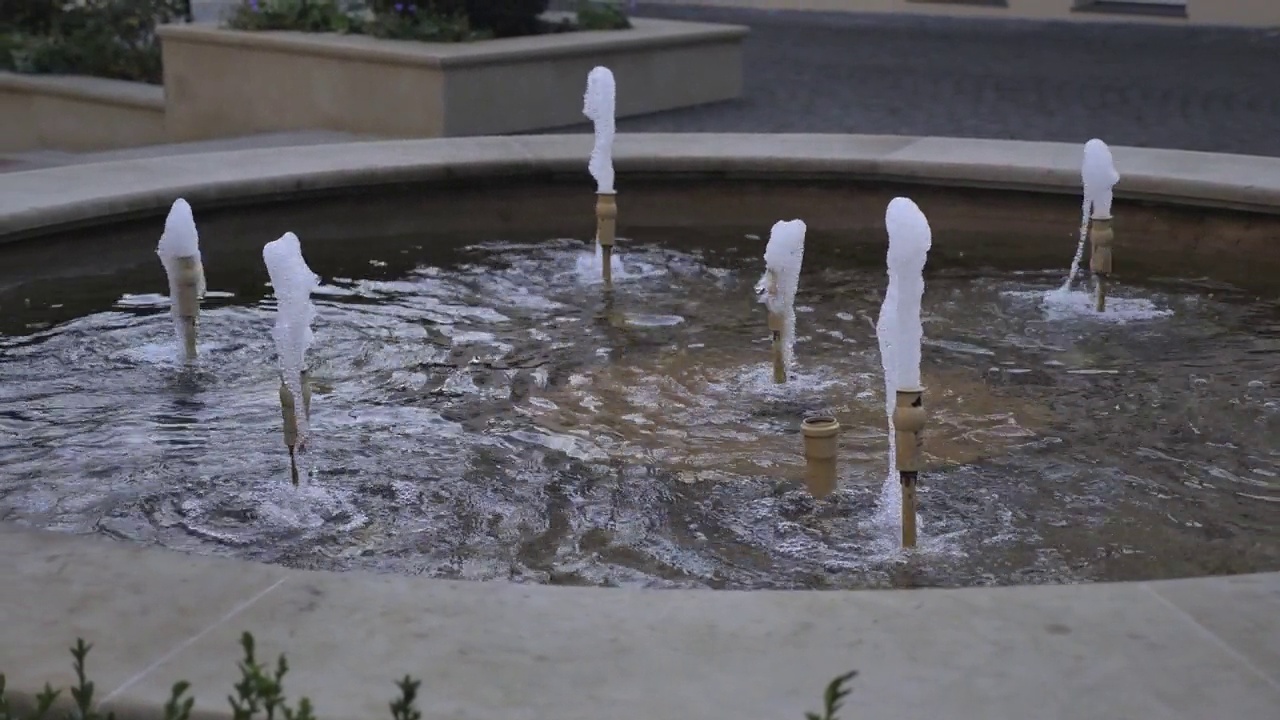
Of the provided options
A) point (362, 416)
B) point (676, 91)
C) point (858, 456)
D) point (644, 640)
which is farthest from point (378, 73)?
point (644, 640)

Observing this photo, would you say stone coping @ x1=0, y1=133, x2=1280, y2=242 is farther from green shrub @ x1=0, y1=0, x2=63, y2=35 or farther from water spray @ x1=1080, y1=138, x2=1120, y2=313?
green shrub @ x1=0, y1=0, x2=63, y2=35

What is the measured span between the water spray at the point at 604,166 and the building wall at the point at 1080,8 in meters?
12.6

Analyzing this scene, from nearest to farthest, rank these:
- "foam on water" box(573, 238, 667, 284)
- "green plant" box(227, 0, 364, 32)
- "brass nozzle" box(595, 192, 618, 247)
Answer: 1. "brass nozzle" box(595, 192, 618, 247)
2. "foam on water" box(573, 238, 667, 284)
3. "green plant" box(227, 0, 364, 32)

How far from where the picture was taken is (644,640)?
2.90 metres

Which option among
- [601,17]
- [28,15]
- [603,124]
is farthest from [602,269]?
[28,15]

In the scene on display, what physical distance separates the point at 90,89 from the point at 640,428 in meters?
9.00

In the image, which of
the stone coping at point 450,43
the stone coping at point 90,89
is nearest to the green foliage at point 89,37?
the stone coping at point 90,89

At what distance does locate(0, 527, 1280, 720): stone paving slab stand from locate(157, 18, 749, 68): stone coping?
7.80 meters

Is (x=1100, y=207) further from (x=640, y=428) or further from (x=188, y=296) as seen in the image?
(x=188, y=296)

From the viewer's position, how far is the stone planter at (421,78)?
10812mm

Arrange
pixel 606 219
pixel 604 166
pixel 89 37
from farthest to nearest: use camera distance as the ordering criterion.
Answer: pixel 89 37, pixel 604 166, pixel 606 219

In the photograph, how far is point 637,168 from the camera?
342 inches

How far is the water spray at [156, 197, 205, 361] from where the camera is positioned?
18.0ft

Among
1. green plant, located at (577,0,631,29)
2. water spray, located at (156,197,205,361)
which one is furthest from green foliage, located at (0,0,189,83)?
water spray, located at (156,197,205,361)
